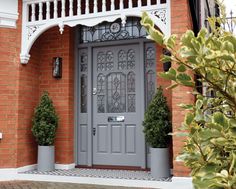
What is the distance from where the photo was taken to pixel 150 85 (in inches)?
240

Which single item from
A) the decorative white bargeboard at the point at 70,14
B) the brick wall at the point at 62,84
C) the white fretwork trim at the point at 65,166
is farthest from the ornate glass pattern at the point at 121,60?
the white fretwork trim at the point at 65,166

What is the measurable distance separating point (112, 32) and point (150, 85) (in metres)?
1.35

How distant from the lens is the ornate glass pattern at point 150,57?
6.09 meters

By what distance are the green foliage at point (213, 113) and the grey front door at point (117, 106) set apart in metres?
4.67

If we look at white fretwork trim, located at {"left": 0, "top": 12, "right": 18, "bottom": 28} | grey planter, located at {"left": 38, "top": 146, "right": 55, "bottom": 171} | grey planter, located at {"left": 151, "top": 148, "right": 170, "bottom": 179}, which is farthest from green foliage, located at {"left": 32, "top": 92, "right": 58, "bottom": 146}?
grey planter, located at {"left": 151, "top": 148, "right": 170, "bottom": 179}

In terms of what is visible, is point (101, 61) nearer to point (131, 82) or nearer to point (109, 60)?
point (109, 60)

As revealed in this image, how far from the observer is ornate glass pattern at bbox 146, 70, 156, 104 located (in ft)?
19.9

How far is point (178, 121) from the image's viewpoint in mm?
4828

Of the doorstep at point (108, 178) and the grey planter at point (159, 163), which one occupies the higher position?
the grey planter at point (159, 163)

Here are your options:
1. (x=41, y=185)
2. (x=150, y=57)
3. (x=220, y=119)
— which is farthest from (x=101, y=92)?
(x=220, y=119)

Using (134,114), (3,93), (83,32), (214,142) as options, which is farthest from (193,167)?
(83,32)

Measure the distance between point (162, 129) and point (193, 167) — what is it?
381cm

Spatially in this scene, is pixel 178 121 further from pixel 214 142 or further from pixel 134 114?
pixel 214 142

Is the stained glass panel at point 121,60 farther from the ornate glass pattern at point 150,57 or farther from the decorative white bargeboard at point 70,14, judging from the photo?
the decorative white bargeboard at point 70,14
